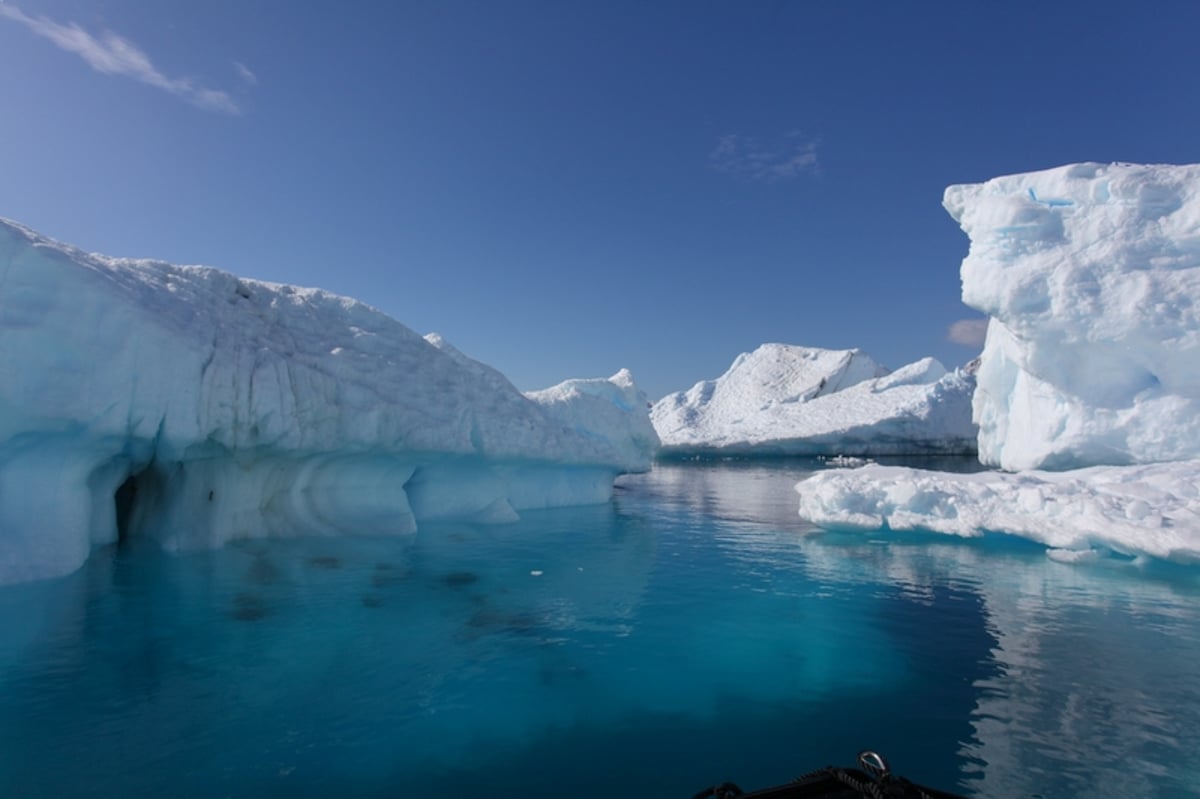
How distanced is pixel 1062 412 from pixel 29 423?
22.1 m

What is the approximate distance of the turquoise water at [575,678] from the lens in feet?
14.4

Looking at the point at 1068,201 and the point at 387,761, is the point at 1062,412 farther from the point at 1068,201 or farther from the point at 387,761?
the point at 387,761

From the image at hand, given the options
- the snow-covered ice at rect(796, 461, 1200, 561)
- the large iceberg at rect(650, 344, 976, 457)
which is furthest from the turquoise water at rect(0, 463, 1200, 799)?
the large iceberg at rect(650, 344, 976, 457)

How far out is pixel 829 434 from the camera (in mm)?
48344

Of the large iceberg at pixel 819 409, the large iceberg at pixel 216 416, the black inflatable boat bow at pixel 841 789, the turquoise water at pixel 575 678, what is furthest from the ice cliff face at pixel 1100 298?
the large iceberg at pixel 819 409

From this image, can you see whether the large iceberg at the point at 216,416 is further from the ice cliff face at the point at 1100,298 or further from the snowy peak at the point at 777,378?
the snowy peak at the point at 777,378

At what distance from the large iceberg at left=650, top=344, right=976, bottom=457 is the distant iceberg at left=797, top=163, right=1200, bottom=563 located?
29.0 m

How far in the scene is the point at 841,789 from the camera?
265 centimetres

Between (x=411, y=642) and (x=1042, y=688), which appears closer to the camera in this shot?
(x=1042, y=688)

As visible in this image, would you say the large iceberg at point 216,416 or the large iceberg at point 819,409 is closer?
the large iceberg at point 216,416

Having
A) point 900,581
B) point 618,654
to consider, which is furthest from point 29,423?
point 900,581

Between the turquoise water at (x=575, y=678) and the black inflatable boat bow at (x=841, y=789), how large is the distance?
5.78 feet

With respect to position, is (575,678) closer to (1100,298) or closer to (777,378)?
(1100,298)

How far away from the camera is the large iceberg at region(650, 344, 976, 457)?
46250 mm
